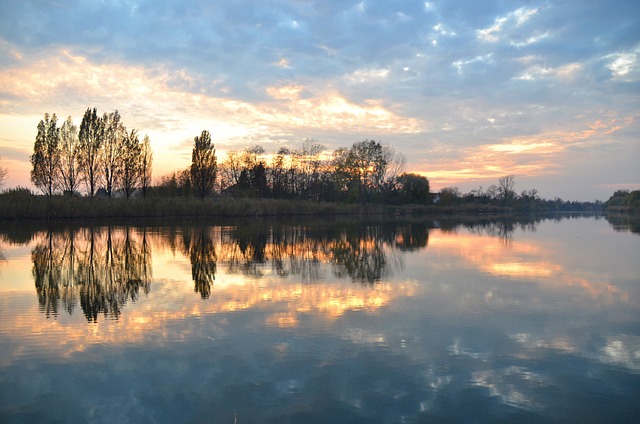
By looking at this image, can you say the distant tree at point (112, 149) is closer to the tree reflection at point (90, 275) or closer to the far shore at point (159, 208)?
the far shore at point (159, 208)

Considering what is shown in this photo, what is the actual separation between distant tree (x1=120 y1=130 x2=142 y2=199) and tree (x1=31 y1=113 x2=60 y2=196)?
570cm

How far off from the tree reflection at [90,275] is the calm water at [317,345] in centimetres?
6

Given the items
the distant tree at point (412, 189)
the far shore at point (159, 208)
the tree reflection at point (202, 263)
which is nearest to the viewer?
the tree reflection at point (202, 263)

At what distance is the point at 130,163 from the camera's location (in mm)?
43281

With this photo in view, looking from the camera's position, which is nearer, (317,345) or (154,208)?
(317,345)

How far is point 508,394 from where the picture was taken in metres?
3.86

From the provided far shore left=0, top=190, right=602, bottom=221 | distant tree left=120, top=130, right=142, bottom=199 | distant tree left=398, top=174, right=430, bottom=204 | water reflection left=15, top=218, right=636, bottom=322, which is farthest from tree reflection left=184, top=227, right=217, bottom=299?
distant tree left=398, top=174, right=430, bottom=204

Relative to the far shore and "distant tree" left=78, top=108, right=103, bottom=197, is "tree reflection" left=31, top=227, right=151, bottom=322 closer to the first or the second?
the far shore

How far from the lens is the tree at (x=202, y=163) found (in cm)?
4894

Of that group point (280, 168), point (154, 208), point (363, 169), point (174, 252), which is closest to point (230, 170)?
point (280, 168)

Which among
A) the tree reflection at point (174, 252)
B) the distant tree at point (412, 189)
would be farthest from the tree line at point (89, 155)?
the distant tree at point (412, 189)

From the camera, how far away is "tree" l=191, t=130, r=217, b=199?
4894 cm

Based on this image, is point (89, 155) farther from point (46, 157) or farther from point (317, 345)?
point (317, 345)

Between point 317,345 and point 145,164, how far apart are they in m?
44.4
